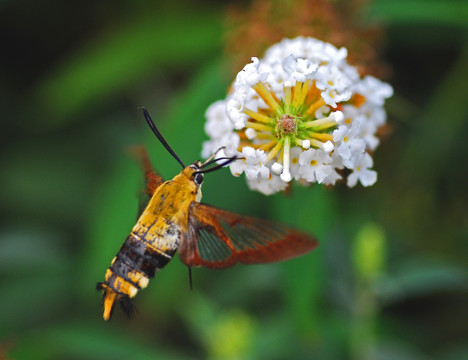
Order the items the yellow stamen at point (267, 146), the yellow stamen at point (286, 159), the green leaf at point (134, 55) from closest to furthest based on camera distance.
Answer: the yellow stamen at point (286, 159) < the yellow stamen at point (267, 146) < the green leaf at point (134, 55)

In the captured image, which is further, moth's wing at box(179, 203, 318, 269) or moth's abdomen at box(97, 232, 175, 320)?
moth's abdomen at box(97, 232, 175, 320)

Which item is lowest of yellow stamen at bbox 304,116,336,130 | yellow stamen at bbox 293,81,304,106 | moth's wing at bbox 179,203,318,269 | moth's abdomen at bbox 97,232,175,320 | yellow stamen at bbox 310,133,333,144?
moth's abdomen at bbox 97,232,175,320

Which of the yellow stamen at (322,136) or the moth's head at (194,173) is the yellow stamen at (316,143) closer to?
the yellow stamen at (322,136)

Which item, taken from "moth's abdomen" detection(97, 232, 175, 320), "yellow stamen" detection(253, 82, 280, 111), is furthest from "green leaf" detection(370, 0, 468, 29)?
"moth's abdomen" detection(97, 232, 175, 320)

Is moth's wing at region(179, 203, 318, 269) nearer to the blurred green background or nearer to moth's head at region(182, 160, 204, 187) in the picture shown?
moth's head at region(182, 160, 204, 187)

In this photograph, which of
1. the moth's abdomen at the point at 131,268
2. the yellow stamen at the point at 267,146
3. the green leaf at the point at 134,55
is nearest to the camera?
the yellow stamen at the point at 267,146

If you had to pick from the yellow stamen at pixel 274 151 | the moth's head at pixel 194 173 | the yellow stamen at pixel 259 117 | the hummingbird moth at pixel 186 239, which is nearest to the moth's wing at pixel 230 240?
the hummingbird moth at pixel 186 239
